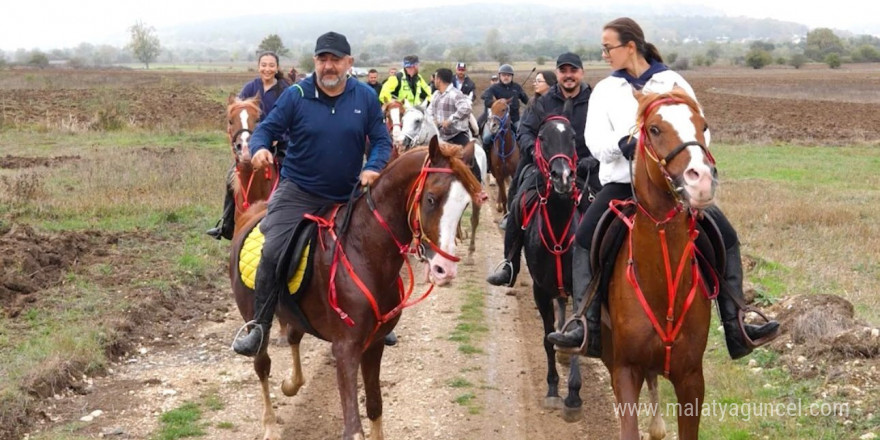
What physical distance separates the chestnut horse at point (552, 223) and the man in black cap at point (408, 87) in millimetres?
7995

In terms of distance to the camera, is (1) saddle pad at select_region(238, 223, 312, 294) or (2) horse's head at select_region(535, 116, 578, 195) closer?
(1) saddle pad at select_region(238, 223, 312, 294)

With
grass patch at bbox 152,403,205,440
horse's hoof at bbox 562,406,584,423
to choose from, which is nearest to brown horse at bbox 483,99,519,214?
horse's hoof at bbox 562,406,584,423

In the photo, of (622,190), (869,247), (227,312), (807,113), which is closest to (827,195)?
(869,247)

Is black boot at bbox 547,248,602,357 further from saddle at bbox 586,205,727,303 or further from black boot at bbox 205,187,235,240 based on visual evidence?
black boot at bbox 205,187,235,240

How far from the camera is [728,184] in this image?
22062 millimetres

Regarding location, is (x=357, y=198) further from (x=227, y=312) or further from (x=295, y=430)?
(x=227, y=312)

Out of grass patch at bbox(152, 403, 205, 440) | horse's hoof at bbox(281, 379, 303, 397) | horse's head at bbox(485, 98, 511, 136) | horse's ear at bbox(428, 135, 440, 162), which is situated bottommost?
grass patch at bbox(152, 403, 205, 440)

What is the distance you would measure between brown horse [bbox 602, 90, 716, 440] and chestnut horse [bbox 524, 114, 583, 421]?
232 centimetres

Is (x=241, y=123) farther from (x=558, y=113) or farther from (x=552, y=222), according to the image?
(x=552, y=222)

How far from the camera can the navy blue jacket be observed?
6.63m

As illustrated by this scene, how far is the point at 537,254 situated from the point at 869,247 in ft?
25.9

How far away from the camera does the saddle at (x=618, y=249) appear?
5930 mm

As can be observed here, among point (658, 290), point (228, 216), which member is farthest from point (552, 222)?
point (228, 216)

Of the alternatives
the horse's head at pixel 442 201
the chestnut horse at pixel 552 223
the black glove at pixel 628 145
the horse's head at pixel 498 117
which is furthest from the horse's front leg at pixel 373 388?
the horse's head at pixel 498 117
